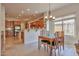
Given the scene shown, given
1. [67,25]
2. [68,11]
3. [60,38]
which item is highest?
[68,11]

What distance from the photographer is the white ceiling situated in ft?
6.88

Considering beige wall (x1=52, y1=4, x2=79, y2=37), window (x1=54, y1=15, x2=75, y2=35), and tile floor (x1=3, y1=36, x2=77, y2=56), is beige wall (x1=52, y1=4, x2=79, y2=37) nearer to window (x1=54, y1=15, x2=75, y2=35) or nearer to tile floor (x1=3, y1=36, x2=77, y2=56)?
window (x1=54, y1=15, x2=75, y2=35)

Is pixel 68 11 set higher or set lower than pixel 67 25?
higher

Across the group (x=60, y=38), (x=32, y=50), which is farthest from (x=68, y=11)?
(x=32, y=50)

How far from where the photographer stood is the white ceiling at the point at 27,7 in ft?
6.88

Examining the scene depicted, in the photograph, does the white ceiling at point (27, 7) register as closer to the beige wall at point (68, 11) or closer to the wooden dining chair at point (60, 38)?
the beige wall at point (68, 11)

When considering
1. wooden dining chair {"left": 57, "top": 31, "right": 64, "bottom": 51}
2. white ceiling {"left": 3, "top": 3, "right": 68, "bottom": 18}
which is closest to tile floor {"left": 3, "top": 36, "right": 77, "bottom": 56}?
→ wooden dining chair {"left": 57, "top": 31, "right": 64, "bottom": 51}

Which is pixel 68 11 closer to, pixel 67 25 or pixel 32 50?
pixel 67 25

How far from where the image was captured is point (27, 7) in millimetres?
2168

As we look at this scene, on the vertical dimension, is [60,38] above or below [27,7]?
below

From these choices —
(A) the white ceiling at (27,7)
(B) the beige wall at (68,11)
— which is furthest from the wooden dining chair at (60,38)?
(A) the white ceiling at (27,7)

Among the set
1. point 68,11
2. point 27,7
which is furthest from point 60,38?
point 27,7

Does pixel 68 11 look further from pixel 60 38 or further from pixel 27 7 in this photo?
pixel 27 7

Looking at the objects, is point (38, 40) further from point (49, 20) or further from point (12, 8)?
point (12, 8)
